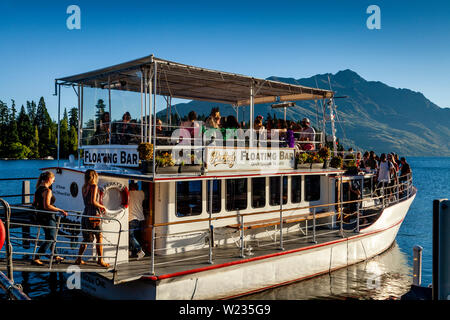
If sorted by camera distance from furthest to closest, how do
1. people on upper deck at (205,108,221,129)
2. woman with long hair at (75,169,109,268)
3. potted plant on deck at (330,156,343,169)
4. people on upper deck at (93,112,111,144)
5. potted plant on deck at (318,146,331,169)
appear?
potted plant on deck at (330,156,343,169), potted plant on deck at (318,146,331,169), people on upper deck at (93,112,111,144), people on upper deck at (205,108,221,129), woman with long hair at (75,169,109,268)

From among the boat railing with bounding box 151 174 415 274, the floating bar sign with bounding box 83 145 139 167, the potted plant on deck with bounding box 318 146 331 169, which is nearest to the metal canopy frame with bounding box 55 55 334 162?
the floating bar sign with bounding box 83 145 139 167

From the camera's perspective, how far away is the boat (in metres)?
9.50

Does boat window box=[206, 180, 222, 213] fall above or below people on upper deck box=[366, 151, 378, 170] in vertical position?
below

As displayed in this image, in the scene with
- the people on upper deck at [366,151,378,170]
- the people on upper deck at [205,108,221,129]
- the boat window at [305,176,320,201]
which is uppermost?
the people on upper deck at [205,108,221,129]

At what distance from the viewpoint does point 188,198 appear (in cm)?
1119

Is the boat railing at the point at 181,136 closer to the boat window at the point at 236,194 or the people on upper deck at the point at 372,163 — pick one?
the boat window at the point at 236,194

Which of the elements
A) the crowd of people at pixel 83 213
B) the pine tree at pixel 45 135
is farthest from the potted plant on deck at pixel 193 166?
the pine tree at pixel 45 135

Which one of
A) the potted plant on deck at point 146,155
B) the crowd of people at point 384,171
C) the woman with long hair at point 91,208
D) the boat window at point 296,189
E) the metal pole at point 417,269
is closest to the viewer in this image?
the woman with long hair at point 91,208

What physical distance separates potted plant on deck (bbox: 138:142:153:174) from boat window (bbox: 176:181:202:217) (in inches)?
49.3

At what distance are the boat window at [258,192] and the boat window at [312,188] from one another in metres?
2.14

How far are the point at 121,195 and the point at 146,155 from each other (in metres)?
1.13

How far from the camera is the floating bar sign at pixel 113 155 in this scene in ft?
35.7

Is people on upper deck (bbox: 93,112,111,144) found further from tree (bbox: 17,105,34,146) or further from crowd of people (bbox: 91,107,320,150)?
tree (bbox: 17,105,34,146)

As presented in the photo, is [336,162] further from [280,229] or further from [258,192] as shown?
[280,229]
